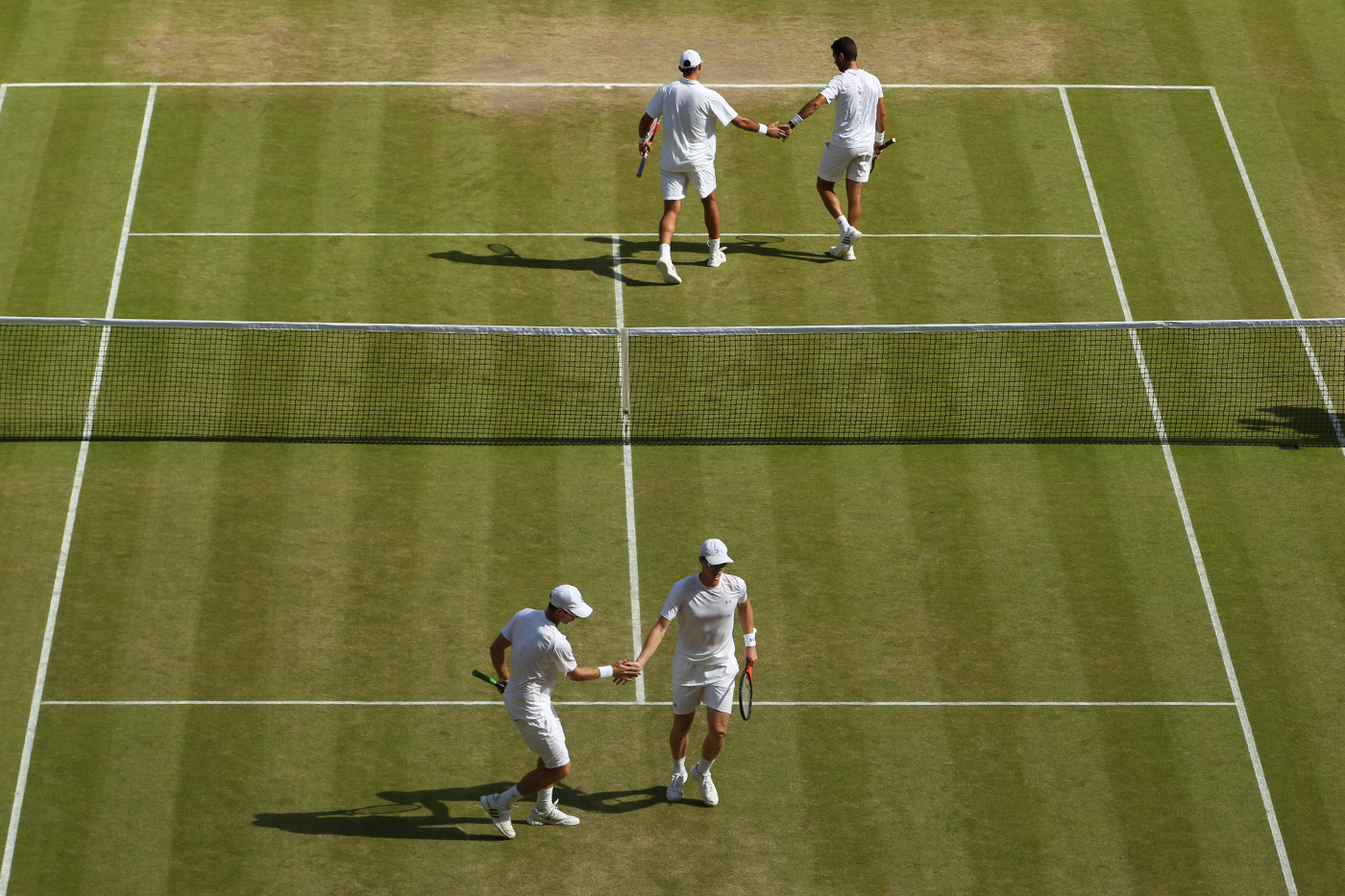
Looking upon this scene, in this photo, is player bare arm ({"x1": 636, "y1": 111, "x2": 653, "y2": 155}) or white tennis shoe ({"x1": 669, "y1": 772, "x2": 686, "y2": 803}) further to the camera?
player bare arm ({"x1": 636, "y1": 111, "x2": 653, "y2": 155})

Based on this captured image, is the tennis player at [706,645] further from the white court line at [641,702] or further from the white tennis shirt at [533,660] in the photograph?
the white court line at [641,702]

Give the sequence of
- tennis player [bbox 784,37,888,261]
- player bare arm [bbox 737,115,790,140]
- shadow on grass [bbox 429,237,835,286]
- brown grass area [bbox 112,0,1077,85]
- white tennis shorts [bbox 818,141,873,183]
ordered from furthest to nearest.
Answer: brown grass area [bbox 112,0,1077,85] < shadow on grass [bbox 429,237,835,286] < white tennis shorts [bbox 818,141,873,183] < tennis player [bbox 784,37,888,261] < player bare arm [bbox 737,115,790,140]

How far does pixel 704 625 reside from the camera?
12.9m

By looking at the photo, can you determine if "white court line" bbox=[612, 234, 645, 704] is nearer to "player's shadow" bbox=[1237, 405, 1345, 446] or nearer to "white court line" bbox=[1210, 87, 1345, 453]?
"player's shadow" bbox=[1237, 405, 1345, 446]

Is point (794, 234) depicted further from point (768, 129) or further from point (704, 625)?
point (704, 625)

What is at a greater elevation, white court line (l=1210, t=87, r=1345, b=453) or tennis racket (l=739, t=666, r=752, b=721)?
white court line (l=1210, t=87, r=1345, b=453)

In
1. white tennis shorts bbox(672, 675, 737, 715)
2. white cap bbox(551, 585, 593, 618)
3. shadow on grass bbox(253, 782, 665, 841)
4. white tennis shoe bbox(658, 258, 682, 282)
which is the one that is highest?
white tennis shoe bbox(658, 258, 682, 282)

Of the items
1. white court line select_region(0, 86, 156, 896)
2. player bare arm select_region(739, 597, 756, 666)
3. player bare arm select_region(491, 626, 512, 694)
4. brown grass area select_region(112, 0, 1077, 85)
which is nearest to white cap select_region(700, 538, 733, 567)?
player bare arm select_region(739, 597, 756, 666)

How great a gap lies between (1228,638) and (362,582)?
7819 millimetres

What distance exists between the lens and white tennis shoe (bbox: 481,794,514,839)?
1342 centimetres

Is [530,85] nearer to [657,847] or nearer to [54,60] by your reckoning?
[54,60]

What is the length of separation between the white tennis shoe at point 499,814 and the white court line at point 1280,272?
9780mm

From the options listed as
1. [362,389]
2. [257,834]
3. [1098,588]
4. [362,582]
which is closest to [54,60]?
[362,389]

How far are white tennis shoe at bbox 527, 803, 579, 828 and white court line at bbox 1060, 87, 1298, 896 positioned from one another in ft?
18.1
